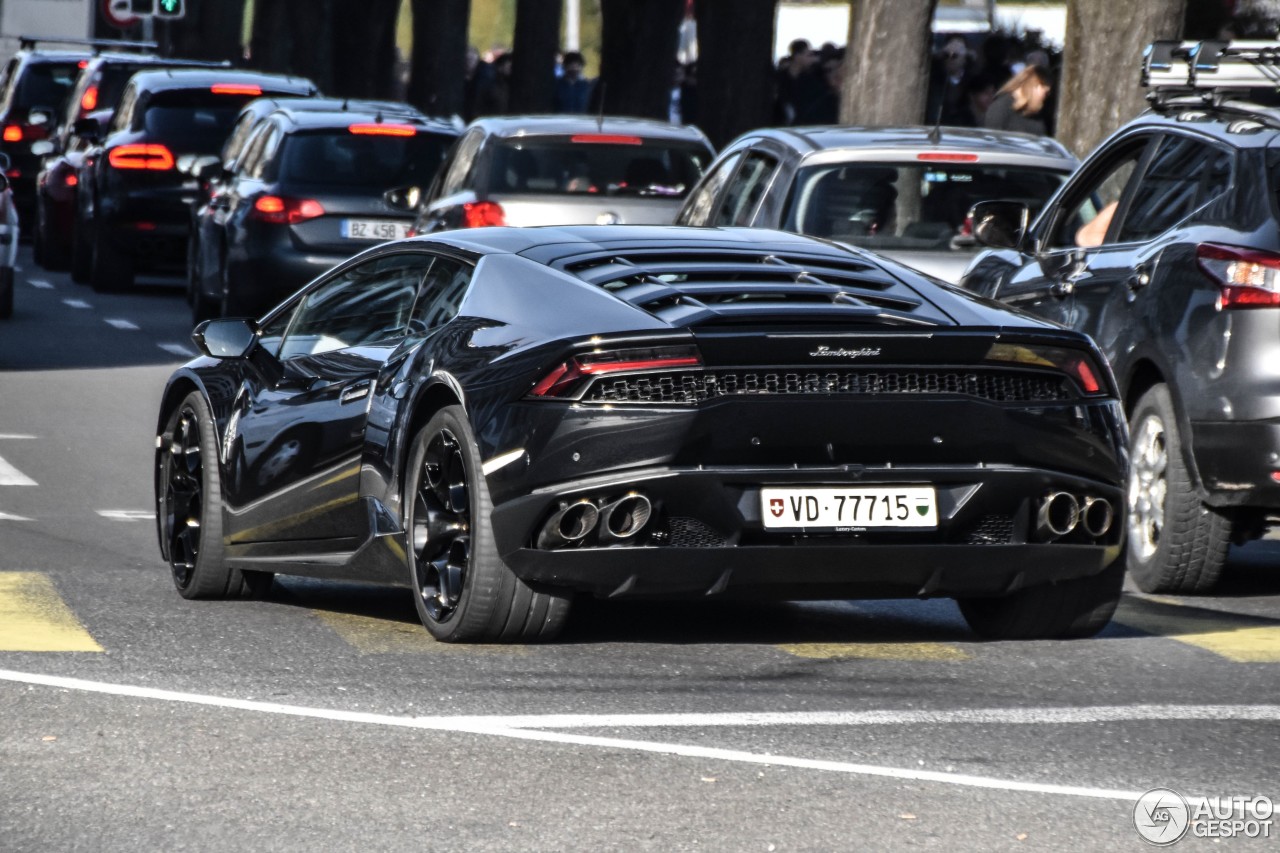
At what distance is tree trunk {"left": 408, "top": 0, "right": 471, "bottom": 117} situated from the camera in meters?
42.5

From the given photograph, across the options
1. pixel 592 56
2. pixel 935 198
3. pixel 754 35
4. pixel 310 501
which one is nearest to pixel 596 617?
pixel 310 501

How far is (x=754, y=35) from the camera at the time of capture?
29.8m

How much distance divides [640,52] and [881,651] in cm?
2713

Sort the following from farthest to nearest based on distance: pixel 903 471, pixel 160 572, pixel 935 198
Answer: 1. pixel 935 198
2. pixel 160 572
3. pixel 903 471

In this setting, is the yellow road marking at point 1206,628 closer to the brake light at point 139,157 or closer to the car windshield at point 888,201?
the car windshield at point 888,201

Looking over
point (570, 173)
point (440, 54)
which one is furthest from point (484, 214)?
point (440, 54)

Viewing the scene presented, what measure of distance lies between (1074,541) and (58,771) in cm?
295

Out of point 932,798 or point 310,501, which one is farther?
point 310,501

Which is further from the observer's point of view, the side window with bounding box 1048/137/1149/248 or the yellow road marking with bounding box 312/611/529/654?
the side window with bounding box 1048/137/1149/248

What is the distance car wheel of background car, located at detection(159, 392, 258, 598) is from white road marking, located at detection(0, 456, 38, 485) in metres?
3.17

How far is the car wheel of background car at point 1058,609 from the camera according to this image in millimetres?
7738

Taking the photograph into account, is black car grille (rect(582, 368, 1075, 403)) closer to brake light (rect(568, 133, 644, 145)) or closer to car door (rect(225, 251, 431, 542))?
car door (rect(225, 251, 431, 542))

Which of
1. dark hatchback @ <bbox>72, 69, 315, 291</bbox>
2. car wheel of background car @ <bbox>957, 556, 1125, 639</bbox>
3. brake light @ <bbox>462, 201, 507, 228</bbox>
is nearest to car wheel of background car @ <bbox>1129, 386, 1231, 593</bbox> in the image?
car wheel of background car @ <bbox>957, 556, 1125, 639</bbox>

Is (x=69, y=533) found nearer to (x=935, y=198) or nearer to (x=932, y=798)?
(x=935, y=198)
